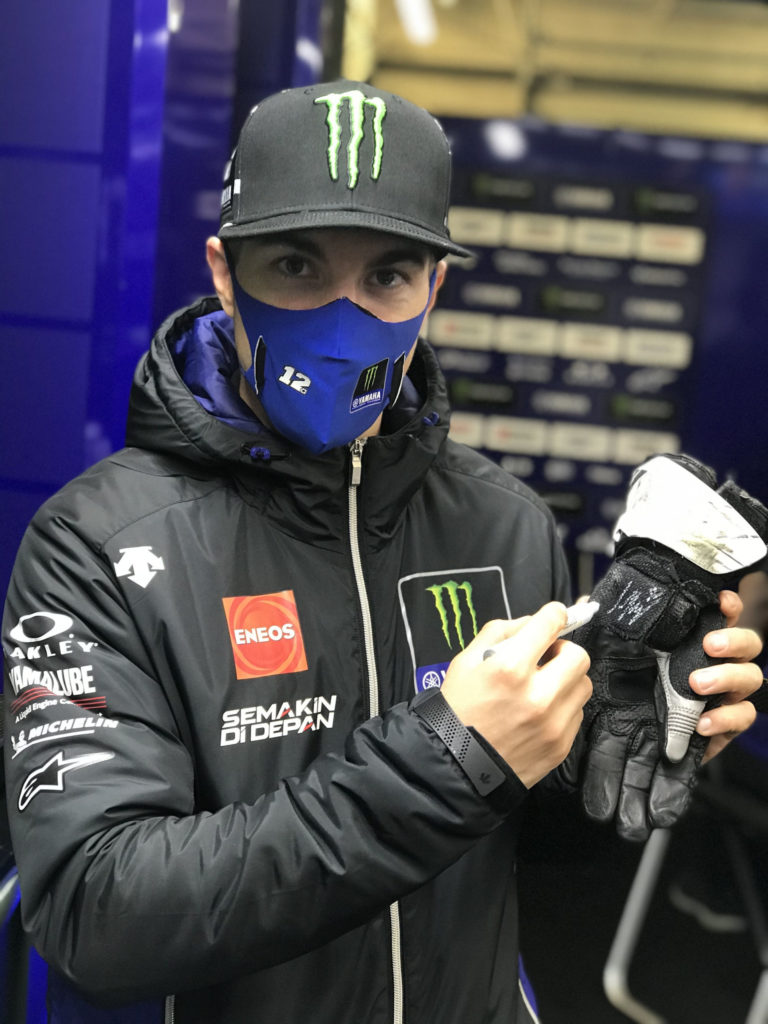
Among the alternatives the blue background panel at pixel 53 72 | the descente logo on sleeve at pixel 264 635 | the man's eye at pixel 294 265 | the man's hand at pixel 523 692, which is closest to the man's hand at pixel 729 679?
the man's hand at pixel 523 692

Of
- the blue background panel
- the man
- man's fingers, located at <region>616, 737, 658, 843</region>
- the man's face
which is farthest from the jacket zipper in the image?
the blue background panel

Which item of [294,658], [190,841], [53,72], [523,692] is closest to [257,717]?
[294,658]

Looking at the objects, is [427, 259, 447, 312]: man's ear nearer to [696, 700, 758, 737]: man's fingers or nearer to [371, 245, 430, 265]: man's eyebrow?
[371, 245, 430, 265]: man's eyebrow

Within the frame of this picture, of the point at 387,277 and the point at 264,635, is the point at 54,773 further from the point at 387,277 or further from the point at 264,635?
the point at 387,277

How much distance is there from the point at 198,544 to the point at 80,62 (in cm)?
97

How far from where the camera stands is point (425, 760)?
92 centimetres

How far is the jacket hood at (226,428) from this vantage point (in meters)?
1.14

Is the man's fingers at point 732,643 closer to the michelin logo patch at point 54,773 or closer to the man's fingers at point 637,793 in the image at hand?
the man's fingers at point 637,793

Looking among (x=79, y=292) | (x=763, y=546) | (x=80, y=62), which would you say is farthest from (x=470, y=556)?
(x=80, y=62)

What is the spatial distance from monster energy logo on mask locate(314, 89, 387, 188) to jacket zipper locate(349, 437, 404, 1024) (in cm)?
29

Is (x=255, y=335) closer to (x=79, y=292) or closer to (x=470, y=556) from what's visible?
(x=470, y=556)

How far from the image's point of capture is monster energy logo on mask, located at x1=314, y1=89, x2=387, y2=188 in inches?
43.0

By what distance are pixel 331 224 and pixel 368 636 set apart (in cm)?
43

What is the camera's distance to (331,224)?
1059mm
